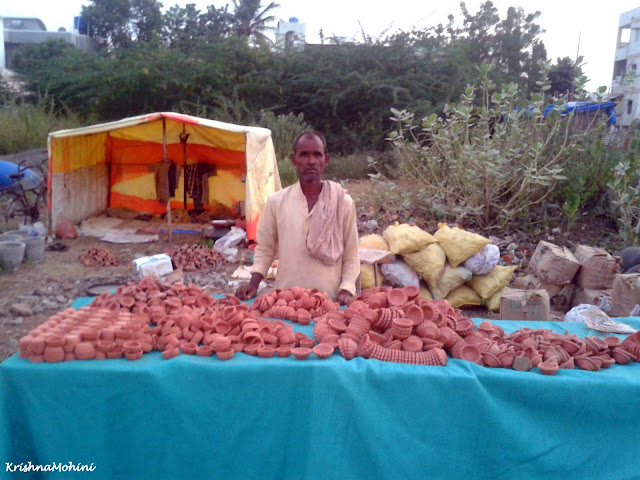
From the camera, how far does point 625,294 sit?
13.7 ft

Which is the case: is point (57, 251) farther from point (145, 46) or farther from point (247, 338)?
point (145, 46)

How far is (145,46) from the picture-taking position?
17.3 m

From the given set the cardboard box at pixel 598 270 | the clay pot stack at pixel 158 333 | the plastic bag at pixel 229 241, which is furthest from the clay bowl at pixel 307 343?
the plastic bag at pixel 229 241

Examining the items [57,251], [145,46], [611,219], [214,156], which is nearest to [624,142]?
[611,219]

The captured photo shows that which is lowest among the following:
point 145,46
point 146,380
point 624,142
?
point 146,380

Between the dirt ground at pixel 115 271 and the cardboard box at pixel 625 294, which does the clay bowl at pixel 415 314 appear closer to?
the cardboard box at pixel 625 294

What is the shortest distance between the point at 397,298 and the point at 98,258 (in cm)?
575

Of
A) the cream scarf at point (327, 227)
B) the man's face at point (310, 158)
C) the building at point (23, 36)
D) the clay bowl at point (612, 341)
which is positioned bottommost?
the clay bowl at point (612, 341)

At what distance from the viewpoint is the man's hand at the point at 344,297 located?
277cm

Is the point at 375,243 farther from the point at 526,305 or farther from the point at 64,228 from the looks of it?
the point at 64,228

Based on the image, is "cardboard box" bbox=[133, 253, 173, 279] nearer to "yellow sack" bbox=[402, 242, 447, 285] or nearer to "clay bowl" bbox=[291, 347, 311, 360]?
"yellow sack" bbox=[402, 242, 447, 285]

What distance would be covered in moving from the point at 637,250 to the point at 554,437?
151 inches

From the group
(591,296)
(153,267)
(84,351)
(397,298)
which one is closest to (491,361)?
(397,298)

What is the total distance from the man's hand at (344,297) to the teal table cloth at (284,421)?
33.6 inches
